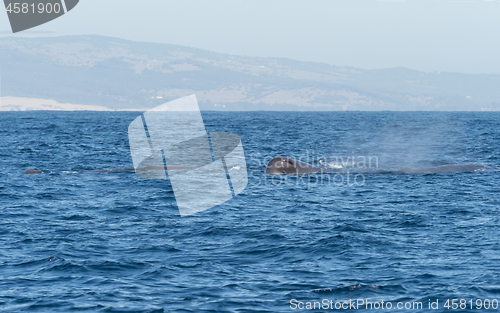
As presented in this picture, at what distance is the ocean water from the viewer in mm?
13133

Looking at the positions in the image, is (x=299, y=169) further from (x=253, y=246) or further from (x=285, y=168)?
(x=253, y=246)

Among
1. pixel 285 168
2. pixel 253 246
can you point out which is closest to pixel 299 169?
pixel 285 168

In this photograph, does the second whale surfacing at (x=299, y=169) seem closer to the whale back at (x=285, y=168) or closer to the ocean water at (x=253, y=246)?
the whale back at (x=285, y=168)

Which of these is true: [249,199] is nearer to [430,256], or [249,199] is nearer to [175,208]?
[175,208]

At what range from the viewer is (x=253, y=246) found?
56.4 feet

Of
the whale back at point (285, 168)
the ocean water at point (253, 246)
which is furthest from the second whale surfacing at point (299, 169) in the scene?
the ocean water at point (253, 246)

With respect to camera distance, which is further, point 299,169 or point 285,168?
point 299,169

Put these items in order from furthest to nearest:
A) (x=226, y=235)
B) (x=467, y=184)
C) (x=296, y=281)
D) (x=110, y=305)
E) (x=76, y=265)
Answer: (x=467, y=184)
(x=226, y=235)
(x=76, y=265)
(x=296, y=281)
(x=110, y=305)

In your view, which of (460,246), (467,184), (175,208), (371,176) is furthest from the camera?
(371,176)

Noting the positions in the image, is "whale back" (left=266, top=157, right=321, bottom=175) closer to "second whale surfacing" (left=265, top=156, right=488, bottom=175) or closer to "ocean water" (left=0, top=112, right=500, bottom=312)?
Answer: "second whale surfacing" (left=265, top=156, right=488, bottom=175)

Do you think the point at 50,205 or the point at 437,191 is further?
the point at 437,191

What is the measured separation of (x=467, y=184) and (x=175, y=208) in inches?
596

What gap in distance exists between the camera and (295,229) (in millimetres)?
19531

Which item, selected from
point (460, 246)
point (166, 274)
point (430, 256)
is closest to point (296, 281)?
point (166, 274)
